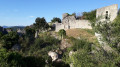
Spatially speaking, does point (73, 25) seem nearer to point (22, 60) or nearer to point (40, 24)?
point (40, 24)

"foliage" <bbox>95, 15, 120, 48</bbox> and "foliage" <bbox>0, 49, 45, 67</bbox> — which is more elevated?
"foliage" <bbox>95, 15, 120, 48</bbox>

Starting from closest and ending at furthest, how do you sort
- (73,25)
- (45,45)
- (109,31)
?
1. (109,31)
2. (45,45)
3. (73,25)

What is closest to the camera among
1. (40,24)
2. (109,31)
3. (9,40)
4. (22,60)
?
(109,31)

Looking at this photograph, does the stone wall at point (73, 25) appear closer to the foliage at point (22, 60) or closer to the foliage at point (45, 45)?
the foliage at point (45, 45)

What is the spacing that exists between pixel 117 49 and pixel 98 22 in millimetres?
1982

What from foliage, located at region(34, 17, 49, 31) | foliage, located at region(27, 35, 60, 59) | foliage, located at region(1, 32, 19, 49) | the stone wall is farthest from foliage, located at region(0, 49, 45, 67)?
the stone wall

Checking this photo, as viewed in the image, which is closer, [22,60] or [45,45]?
[22,60]

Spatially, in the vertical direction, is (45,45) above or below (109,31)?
below

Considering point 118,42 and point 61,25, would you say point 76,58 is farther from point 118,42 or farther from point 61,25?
point 61,25

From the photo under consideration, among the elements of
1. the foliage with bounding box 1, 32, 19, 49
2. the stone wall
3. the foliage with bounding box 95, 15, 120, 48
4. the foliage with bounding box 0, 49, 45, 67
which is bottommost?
the foliage with bounding box 0, 49, 45, 67

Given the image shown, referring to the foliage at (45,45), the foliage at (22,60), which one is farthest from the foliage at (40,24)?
the foliage at (22,60)

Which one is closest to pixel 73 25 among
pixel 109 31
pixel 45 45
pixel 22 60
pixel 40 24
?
pixel 40 24

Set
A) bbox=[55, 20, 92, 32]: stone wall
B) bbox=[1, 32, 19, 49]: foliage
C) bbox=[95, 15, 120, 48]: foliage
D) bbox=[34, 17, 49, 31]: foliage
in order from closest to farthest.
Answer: bbox=[95, 15, 120, 48]: foliage
bbox=[1, 32, 19, 49]: foliage
bbox=[55, 20, 92, 32]: stone wall
bbox=[34, 17, 49, 31]: foliage

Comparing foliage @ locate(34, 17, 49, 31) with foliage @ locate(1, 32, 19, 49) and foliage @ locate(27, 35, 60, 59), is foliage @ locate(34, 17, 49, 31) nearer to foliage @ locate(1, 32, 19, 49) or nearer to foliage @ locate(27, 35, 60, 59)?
foliage @ locate(27, 35, 60, 59)
